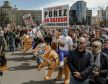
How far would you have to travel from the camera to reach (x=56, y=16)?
16062mm

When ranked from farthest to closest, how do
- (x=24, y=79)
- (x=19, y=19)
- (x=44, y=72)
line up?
(x=19, y=19) → (x=44, y=72) → (x=24, y=79)

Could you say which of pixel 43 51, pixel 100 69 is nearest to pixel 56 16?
pixel 43 51

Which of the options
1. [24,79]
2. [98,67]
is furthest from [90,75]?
[24,79]

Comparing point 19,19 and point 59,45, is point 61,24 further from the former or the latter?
point 19,19

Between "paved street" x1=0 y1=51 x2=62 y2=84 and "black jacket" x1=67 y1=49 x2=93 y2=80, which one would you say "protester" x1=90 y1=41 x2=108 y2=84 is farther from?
"paved street" x1=0 y1=51 x2=62 y2=84

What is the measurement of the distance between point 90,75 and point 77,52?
1.76 ft

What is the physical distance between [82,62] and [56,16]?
8.52 metres

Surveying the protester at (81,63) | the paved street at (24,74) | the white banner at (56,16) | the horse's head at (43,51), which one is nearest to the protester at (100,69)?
the protester at (81,63)

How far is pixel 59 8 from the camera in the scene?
1556 centimetres

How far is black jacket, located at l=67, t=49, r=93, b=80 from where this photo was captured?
762 cm

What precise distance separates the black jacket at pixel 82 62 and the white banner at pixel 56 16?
7.42m

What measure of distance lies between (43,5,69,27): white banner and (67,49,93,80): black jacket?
7.42 metres

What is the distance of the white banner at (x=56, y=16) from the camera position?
15.3 m

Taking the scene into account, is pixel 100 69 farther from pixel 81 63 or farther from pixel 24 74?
pixel 24 74
